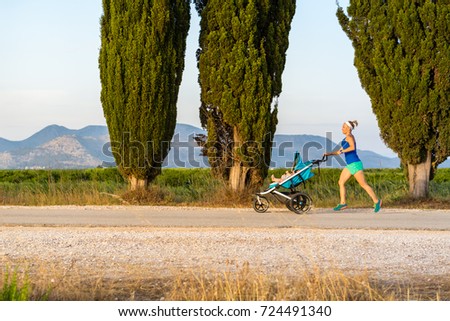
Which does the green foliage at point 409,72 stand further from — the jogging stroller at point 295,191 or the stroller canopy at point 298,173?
the stroller canopy at point 298,173

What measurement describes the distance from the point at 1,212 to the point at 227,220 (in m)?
5.20

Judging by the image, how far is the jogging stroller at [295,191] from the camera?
47.7ft

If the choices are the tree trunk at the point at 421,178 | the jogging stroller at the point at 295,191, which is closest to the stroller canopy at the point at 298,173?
the jogging stroller at the point at 295,191

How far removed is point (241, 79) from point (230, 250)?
881 centimetres

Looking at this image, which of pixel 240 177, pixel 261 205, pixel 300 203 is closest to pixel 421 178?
pixel 240 177

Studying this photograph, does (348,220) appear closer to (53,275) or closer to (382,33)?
(382,33)

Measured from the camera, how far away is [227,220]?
13953 millimetres

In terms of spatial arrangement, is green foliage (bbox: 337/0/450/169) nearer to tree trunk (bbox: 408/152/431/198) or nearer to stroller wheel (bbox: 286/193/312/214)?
tree trunk (bbox: 408/152/431/198)

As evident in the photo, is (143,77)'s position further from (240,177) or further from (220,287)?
(220,287)

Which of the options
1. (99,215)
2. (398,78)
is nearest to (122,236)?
(99,215)

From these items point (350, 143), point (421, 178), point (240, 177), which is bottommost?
point (240, 177)

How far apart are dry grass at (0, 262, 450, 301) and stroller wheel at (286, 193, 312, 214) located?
729cm

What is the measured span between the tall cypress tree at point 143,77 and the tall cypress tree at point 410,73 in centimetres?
494

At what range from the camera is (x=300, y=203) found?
49.8 feet
